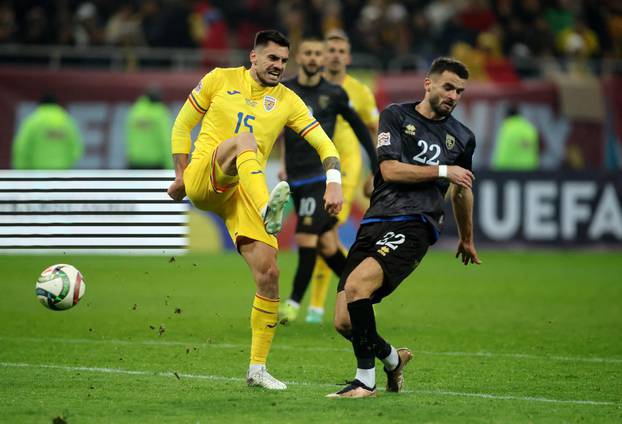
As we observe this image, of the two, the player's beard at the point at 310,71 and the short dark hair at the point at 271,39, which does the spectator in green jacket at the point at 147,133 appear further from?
the short dark hair at the point at 271,39

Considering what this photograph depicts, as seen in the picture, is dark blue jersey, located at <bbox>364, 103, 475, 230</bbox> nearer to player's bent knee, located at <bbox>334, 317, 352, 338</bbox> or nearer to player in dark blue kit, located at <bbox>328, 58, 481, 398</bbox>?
player in dark blue kit, located at <bbox>328, 58, 481, 398</bbox>

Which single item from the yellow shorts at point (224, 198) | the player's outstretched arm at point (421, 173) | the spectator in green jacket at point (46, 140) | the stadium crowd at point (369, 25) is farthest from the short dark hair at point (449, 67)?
the stadium crowd at point (369, 25)

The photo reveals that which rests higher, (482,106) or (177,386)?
(482,106)

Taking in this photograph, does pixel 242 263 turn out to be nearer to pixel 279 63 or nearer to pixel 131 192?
pixel 131 192

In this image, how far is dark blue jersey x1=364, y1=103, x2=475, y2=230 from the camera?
7496 mm

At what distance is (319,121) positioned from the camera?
11148 mm

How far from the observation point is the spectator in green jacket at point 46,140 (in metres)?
18.5

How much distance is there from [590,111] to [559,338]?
11.4 metres

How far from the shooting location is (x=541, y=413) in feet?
22.6

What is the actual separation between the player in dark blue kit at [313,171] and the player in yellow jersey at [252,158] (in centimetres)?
303

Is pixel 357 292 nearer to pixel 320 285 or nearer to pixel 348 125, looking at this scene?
pixel 320 285

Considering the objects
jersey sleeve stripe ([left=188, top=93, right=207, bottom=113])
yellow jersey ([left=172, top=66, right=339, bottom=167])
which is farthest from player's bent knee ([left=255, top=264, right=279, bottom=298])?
jersey sleeve stripe ([left=188, top=93, right=207, bottom=113])

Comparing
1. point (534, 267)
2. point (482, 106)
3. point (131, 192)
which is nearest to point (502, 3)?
point (482, 106)

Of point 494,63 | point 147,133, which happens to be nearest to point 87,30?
point 147,133
